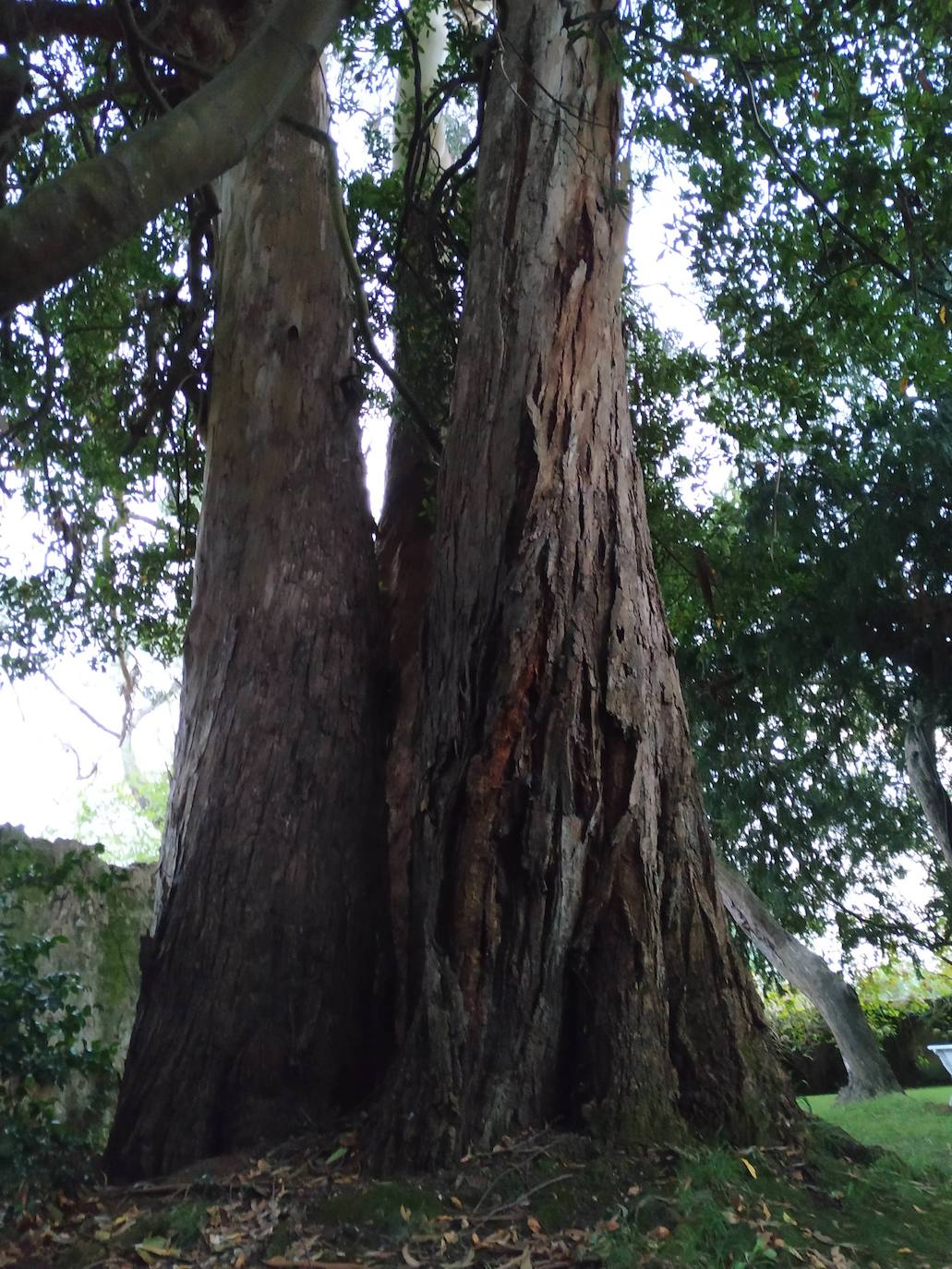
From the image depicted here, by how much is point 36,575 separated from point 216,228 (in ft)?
9.86

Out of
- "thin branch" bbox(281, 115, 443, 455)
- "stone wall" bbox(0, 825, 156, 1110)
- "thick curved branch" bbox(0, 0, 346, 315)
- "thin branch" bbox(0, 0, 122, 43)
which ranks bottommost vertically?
"stone wall" bbox(0, 825, 156, 1110)

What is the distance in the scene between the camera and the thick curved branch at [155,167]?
2.16 m

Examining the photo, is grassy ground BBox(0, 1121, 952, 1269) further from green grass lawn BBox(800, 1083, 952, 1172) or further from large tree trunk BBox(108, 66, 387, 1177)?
green grass lawn BBox(800, 1083, 952, 1172)

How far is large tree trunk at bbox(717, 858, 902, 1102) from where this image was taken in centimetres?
773

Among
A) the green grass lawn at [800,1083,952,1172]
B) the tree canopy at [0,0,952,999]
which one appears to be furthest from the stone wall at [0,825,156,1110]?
the green grass lawn at [800,1083,952,1172]

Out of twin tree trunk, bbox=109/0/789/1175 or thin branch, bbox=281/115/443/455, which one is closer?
twin tree trunk, bbox=109/0/789/1175

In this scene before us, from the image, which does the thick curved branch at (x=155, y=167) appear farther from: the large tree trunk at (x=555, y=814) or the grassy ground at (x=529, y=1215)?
the grassy ground at (x=529, y=1215)

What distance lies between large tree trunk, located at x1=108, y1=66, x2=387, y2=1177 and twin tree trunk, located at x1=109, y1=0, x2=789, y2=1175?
0.5 inches

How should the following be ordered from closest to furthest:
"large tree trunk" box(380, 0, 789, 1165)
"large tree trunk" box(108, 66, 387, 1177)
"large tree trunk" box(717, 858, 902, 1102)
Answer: "large tree trunk" box(380, 0, 789, 1165) < "large tree trunk" box(108, 66, 387, 1177) < "large tree trunk" box(717, 858, 902, 1102)

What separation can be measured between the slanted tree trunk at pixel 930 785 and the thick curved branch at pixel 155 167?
305 inches

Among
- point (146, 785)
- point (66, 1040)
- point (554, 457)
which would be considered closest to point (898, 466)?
point (554, 457)

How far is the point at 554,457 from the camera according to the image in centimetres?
380

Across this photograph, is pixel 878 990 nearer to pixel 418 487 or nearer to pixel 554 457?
pixel 418 487

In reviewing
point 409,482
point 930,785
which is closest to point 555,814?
point 409,482
